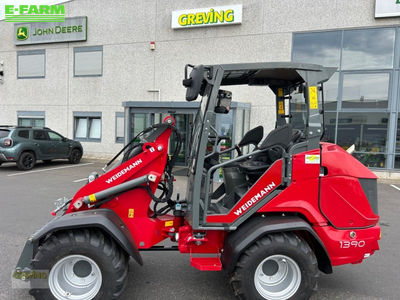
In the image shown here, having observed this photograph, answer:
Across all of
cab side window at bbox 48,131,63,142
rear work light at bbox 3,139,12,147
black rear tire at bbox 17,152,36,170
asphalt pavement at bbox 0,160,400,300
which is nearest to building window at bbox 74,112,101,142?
cab side window at bbox 48,131,63,142

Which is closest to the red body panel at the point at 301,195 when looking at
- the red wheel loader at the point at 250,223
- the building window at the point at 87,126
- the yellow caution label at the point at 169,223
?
the red wheel loader at the point at 250,223

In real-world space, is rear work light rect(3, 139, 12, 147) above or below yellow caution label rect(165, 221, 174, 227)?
above

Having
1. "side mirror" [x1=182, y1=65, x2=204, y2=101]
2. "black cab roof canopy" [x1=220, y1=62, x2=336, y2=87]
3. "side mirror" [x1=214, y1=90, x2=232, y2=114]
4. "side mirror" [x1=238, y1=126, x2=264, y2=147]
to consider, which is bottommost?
"side mirror" [x1=238, y1=126, x2=264, y2=147]

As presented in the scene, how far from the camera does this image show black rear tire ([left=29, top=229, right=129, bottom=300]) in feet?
9.05

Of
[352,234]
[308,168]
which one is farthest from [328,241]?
[308,168]

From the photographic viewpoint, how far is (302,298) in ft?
9.37

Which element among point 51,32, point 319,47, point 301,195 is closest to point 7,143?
point 51,32

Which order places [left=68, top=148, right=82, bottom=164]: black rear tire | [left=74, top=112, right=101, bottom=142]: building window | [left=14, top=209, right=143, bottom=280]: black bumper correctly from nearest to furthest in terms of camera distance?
[left=14, top=209, right=143, bottom=280]: black bumper → [left=68, top=148, right=82, bottom=164]: black rear tire → [left=74, top=112, right=101, bottom=142]: building window

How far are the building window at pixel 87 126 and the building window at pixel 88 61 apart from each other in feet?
6.59

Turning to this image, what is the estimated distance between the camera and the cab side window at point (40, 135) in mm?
11992

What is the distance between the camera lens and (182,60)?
1311 cm

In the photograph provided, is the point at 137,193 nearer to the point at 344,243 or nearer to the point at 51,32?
the point at 344,243

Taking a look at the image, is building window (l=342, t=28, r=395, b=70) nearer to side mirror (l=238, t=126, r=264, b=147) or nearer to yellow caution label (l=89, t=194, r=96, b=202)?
side mirror (l=238, t=126, r=264, b=147)

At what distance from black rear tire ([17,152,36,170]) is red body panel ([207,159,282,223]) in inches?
422
